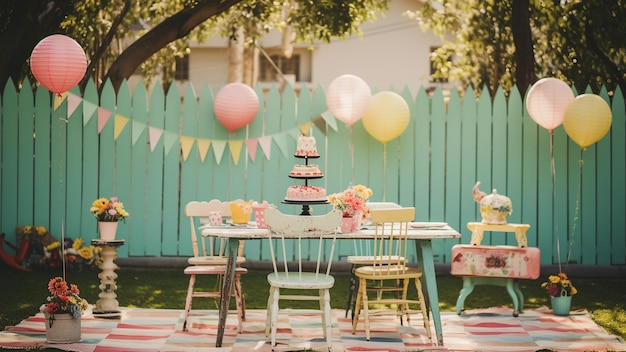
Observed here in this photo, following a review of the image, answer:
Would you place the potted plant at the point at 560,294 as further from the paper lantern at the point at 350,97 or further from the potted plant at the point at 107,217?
the potted plant at the point at 107,217

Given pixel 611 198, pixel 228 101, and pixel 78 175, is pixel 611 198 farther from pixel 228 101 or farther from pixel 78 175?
pixel 78 175

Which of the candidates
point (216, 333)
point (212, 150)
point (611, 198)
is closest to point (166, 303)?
point (216, 333)

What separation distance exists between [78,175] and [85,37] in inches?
102

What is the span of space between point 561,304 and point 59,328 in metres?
3.65

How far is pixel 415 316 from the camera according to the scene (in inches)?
281

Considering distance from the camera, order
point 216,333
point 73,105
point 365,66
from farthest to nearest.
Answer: point 365,66 → point 73,105 → point 216,333

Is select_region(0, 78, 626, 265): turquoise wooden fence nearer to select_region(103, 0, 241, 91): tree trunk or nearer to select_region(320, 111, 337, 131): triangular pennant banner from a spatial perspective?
select_region(320, 111, 337, 131): triangular pennant banner

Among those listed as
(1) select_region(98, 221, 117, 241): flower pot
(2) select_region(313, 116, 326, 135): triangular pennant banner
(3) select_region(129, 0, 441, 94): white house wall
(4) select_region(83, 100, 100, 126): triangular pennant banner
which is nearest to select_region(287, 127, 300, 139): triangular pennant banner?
(2) select_region(313, 116, 326, 135): triangular pennant banner

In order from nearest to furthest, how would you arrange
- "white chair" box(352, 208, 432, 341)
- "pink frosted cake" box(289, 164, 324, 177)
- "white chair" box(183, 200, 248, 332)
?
"white chair" box(352, 208, 432, 341) < "pink frosted cake" box(289, 164, 324, 177) < "white chair" box(183, 200, 248, 332)

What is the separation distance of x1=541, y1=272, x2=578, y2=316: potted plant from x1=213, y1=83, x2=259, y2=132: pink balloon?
3.08 meters

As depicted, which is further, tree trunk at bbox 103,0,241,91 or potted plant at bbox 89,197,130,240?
tree trunk at bbox 103,0,241,91

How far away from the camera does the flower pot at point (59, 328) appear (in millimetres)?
5863

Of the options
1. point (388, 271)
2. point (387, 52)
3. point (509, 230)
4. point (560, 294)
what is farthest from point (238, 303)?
point (387, 52)

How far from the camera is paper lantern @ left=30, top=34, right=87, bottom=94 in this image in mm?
7387
